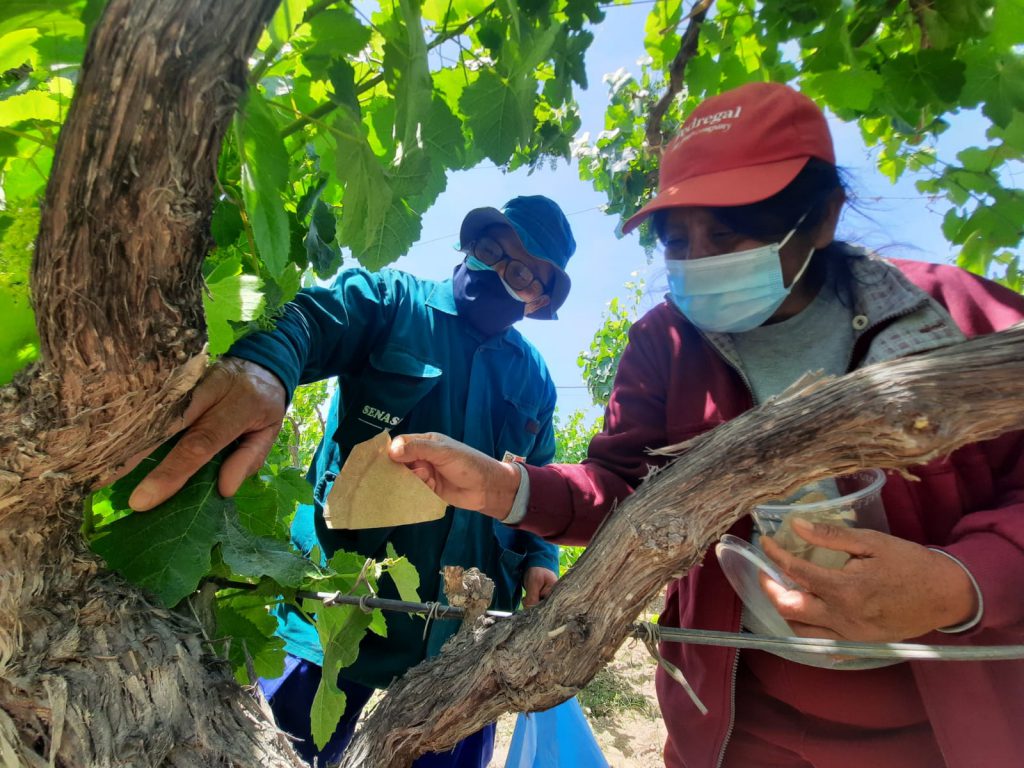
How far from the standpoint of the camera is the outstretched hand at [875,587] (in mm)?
915

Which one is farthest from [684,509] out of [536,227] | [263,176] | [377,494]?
[536,227]

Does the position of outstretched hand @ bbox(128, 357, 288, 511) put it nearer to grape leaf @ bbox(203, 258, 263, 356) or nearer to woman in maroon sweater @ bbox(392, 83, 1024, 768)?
grape leaf @ bbox(203, 258, 263, 356)

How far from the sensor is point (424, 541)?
2115 millimetres

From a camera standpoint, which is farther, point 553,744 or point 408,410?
point 553,744

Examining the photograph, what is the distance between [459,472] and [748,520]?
679 mm

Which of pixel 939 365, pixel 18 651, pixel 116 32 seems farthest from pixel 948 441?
pixel 18 651

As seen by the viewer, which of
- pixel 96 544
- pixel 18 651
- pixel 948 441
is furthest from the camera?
pixel 96 544

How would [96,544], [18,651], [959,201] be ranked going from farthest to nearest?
[959,201] < [96,544] < [18,651]

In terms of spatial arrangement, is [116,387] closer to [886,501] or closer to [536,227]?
[886,501]

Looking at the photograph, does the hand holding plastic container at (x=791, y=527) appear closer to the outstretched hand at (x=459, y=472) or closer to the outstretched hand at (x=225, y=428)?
the outstretched hand at (x=459, y=472)

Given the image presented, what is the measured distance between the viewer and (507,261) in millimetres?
2346

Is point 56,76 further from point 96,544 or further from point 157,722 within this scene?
point 157,722

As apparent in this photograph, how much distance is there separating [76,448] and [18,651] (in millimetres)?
355

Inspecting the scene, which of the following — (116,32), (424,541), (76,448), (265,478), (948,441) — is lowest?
(424,541)
